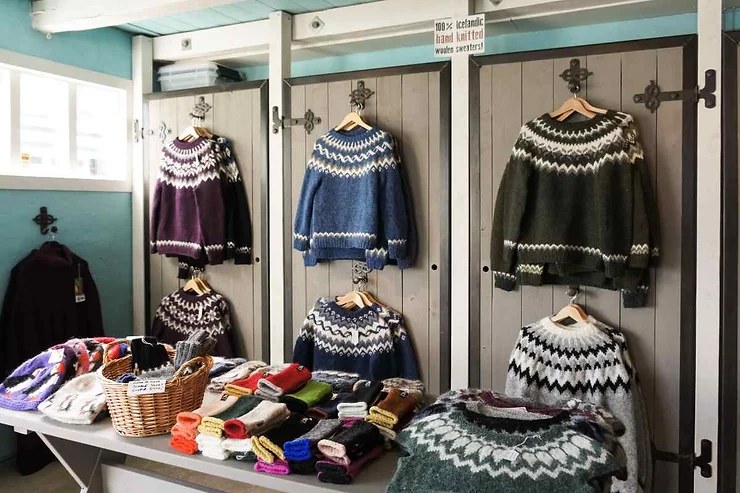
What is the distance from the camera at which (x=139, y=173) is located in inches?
143

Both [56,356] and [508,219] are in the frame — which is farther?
[508,219]

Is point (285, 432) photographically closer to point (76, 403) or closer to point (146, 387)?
point (146, 387)

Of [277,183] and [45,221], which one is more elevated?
[277,183]

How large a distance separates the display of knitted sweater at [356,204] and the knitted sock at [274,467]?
136cm

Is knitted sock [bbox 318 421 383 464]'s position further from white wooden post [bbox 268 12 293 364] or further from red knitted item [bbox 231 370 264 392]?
white wooden post [bbox 268 12 293 364]

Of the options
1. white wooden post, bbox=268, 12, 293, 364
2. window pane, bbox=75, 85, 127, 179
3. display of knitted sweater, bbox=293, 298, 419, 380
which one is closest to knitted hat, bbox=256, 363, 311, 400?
display of knitted sweater, bbox=293, 298, 419, 380

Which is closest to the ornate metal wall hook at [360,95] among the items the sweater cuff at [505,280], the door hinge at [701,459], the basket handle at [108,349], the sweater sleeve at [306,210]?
the sweater sleeve at [306,210]

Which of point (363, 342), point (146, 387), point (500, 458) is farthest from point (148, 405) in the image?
point (363, 342)

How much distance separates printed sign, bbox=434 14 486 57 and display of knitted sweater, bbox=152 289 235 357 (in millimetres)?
1759

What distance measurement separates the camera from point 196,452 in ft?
5.43

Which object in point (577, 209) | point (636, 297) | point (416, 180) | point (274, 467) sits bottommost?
point (274, 467)

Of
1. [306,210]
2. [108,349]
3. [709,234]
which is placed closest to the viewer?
[108,349]

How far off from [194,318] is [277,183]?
0.90 m

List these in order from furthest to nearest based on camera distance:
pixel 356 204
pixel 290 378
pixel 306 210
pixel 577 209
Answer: pixel 306 210, pixel 356 204, pixel 577 209, pixel 290 378
